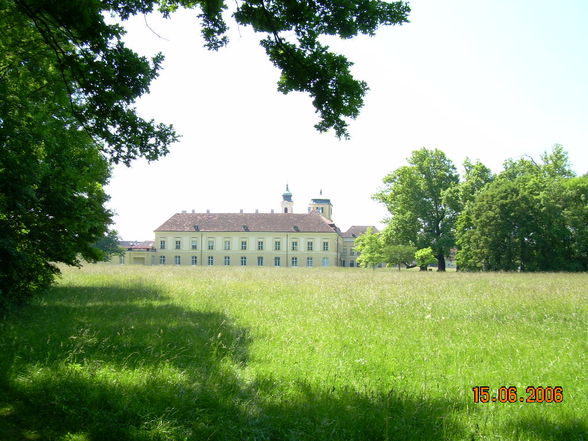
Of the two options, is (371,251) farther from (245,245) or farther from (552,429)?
(552,429)

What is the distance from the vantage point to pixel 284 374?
18.3 ft

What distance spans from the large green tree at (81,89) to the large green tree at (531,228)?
34.5 meters

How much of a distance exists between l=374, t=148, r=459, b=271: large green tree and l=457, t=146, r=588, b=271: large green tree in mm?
7558

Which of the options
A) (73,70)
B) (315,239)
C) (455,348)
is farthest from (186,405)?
(315,239)

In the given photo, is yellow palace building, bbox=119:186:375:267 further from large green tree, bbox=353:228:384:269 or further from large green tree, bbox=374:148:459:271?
large green tree, bbox=374:148:459:271

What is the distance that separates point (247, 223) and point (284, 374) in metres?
73.9

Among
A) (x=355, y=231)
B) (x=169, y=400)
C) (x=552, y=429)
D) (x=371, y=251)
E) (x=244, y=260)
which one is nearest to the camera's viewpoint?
(x=552, y=429)

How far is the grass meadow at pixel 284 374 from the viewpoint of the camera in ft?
13.7

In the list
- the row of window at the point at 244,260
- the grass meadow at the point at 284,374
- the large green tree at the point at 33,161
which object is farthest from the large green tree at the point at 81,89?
the row of window at the point at 244,260

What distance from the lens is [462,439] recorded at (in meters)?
3.99

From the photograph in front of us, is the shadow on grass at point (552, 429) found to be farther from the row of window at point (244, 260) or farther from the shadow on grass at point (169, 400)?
the row of window at point (244, 260)
